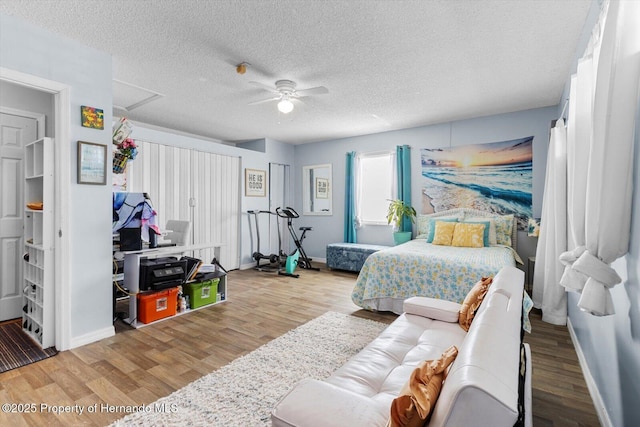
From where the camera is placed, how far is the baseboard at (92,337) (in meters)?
2.62

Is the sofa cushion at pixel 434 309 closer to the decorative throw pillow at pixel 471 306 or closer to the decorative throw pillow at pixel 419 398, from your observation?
the decorative throw pillow at pixel 471 306

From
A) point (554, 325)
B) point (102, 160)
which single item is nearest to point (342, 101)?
point (102, 160)

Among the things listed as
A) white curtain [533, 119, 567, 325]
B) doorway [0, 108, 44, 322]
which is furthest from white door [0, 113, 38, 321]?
white curtain [533, 119, 567, 325]

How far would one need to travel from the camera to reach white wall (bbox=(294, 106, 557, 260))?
4434mm

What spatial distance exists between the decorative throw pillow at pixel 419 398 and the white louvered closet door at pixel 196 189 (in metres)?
3.47

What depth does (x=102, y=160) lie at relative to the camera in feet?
9.09

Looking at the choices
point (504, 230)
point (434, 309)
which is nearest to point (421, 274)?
point (434, 309)

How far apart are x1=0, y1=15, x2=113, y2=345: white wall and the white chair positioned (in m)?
1.12

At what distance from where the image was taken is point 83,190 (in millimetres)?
2680

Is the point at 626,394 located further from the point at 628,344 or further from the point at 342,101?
the point at 342,101

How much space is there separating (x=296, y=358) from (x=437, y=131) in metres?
4.37

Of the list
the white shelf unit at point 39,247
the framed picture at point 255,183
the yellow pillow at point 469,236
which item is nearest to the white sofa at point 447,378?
the yellow pillow at point 469,236

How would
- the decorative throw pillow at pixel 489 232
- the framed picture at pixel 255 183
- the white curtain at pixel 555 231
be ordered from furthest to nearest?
the framed picture at pixel 255 183 → the decorative throw pillow at pixel 489 232 → the white curtain at pixel 555 231

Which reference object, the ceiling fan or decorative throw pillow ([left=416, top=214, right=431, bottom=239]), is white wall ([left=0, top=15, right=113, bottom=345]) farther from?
decorative throw pillow ([left=416, top=214, right=431, bottom=239])
